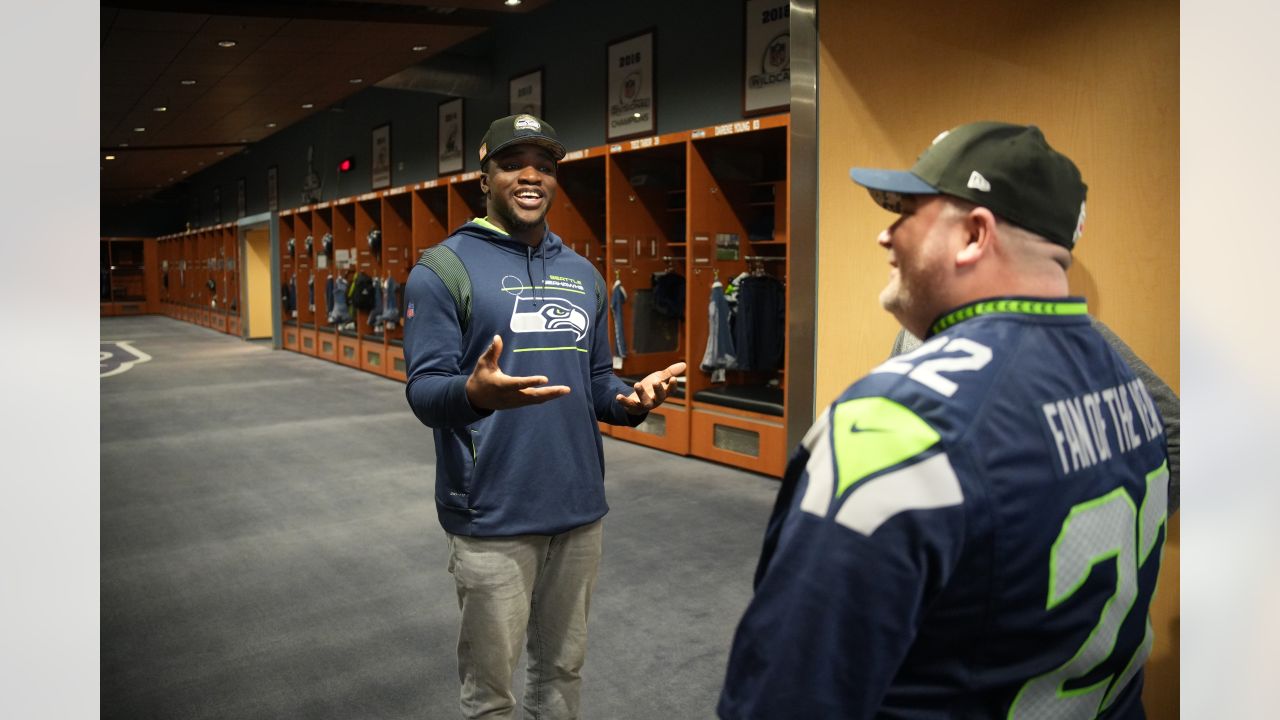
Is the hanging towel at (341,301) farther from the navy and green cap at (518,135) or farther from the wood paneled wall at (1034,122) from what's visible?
the navy and green cap at (518,135)

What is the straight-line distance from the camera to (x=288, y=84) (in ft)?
34.9

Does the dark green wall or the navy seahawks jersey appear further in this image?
the dark green wall

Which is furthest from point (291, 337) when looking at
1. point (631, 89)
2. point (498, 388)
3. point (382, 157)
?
point (498, 388)

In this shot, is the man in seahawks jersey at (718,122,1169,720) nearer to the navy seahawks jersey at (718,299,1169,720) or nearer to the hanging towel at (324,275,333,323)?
the navy seahawks jersey at (718,299,1169,720)

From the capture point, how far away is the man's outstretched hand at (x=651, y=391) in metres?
2.04

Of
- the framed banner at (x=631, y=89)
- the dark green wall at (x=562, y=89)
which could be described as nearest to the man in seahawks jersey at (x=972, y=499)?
the dark green wall at (x=562, y=89)

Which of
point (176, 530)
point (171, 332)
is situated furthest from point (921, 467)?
point (171, 332)

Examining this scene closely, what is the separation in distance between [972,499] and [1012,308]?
0.75 ft

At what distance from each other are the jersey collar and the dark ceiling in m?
7.19

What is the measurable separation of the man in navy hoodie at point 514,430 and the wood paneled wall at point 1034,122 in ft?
2.58

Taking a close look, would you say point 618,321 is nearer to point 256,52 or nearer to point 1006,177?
point 256,52

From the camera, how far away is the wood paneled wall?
6.45ft

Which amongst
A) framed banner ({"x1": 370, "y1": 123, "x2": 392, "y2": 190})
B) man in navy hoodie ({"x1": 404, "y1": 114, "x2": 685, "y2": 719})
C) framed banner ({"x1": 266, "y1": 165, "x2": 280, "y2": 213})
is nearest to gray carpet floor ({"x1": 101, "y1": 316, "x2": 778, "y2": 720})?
man in navy hoodie ({"x1": 404, "y1": 114, "x2": 685, "y2": 719})

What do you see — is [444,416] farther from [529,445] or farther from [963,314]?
[963,314]
